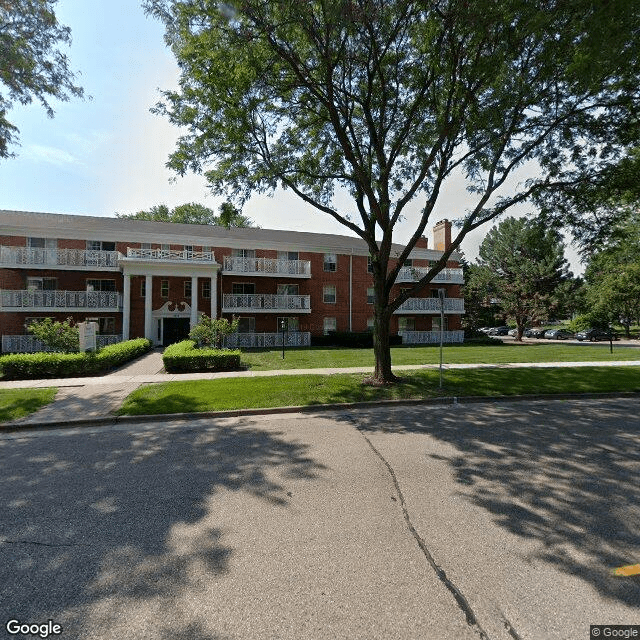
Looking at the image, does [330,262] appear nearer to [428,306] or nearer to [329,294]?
[329,294]

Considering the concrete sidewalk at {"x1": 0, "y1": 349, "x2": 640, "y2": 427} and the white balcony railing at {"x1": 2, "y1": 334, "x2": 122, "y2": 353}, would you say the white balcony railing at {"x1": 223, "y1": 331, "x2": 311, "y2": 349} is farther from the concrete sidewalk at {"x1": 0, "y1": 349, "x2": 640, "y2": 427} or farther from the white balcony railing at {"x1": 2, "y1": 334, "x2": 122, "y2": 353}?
the white balcony railing at {"x1": 2, "y1": 334, "x2": 122, "y2": 353}

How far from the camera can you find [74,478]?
4.82 metres

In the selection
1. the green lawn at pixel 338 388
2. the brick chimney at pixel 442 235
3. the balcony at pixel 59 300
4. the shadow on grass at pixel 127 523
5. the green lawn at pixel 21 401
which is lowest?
the shadow on grass at pixel 127 523

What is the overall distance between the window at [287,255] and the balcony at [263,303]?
12.1 feet

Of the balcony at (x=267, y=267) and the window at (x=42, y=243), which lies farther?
the balcony at (x=267, y=267)

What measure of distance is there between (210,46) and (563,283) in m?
41.8

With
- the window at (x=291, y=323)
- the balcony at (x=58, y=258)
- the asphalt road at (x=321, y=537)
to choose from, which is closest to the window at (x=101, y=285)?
the balcony at (x=58, y=258)

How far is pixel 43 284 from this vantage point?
23.9 metres

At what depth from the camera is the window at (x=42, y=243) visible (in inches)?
925

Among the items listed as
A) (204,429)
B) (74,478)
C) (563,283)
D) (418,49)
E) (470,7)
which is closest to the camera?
(74,478)

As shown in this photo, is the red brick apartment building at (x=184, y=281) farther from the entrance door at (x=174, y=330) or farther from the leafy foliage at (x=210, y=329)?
the leafy foliage at (x=210, y=329)

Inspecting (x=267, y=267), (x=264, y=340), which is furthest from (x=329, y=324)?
(x=267, y=267)

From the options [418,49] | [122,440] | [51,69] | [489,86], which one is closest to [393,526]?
[122,440]

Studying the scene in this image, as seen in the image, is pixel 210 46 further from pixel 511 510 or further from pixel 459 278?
pixel 459 278
